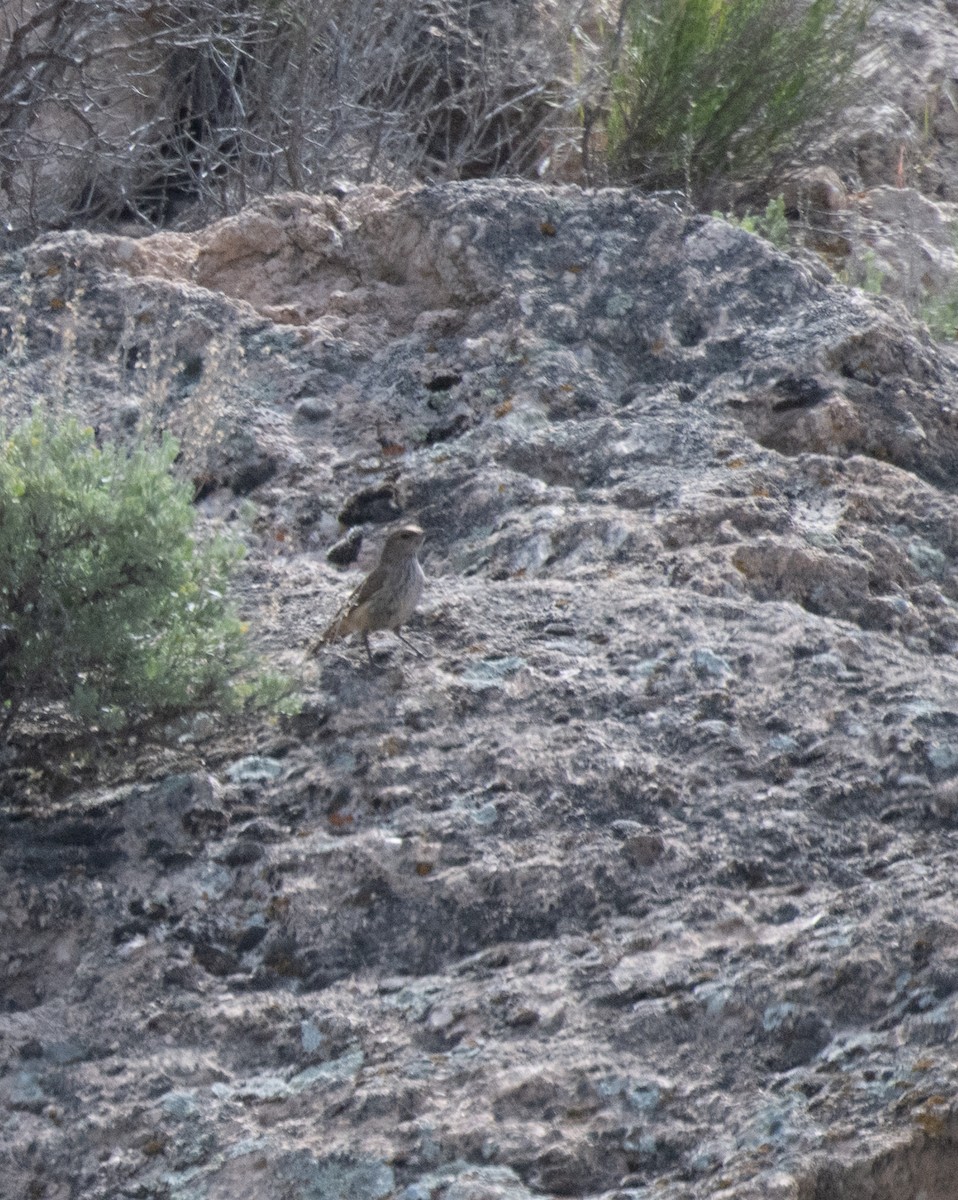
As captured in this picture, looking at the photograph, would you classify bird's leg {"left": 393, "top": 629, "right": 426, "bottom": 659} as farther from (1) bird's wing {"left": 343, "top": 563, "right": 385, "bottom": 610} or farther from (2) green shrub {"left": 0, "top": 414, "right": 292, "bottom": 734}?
(2) green shrub {"left": 0, "top": 414, "right": 292, "bottom": 734}

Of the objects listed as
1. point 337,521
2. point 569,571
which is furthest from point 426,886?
point 337,521

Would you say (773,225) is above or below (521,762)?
above

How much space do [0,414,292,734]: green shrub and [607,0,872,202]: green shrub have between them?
12.4ft

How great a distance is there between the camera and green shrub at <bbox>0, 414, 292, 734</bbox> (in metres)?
3.36

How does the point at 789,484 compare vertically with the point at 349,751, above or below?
above

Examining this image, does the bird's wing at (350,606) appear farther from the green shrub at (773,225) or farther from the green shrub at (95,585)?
the green shrub at (773,225)

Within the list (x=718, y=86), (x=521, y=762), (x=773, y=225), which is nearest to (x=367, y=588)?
(x=521, y=762)

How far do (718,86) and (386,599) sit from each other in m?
3.83

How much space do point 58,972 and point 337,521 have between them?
1690mm

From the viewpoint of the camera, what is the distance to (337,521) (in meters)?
4.42

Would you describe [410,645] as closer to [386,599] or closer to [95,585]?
[386,599]

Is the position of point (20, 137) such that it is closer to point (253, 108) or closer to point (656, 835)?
point (253, 108)

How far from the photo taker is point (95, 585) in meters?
3.37

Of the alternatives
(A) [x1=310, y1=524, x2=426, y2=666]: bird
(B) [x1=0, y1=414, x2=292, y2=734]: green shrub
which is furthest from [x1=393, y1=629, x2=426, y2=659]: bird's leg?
(B) [x1=0, y1=414, x2=292, y2=734]: green shrub
